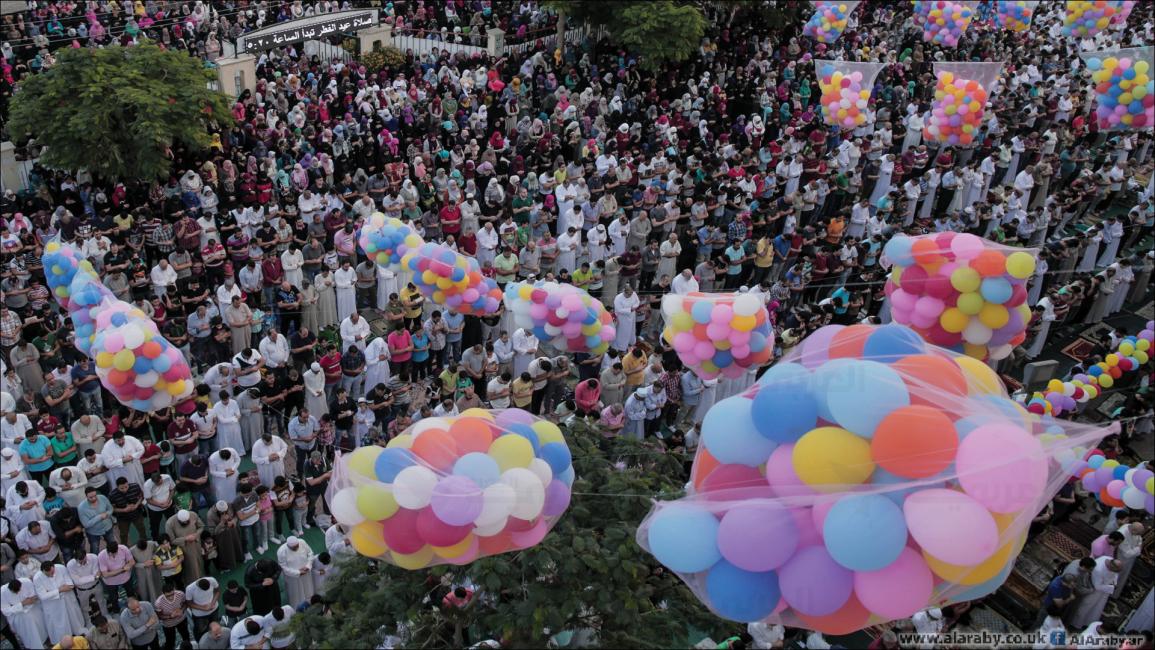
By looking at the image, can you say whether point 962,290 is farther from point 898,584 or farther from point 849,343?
point 898,584

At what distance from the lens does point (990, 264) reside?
23.4 feet

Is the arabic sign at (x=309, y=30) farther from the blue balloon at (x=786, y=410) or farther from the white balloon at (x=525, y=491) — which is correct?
the blue balloon at (x=786, y=410)

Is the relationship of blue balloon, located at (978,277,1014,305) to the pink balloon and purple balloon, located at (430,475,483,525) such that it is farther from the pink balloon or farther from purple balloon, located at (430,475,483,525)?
purple balloon, located at (430,475,483,525)

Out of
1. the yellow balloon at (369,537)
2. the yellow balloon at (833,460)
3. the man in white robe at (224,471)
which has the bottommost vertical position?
the man in white robe at (224,471)

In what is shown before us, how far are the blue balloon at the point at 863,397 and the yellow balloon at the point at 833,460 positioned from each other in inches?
2.3

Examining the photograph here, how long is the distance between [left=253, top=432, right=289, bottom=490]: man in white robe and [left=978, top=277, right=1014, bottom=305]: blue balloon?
5.38 meters

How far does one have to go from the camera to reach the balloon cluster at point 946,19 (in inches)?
727

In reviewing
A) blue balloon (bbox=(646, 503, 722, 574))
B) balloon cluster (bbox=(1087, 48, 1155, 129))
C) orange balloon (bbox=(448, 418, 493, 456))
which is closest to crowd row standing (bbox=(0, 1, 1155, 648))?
Result: balloon cluster (bbox=(1087, 48, 1155, 129))

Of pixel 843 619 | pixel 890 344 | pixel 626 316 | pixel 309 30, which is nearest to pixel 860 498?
pixel 843 619

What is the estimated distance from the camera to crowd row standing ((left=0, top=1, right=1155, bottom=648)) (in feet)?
26.6

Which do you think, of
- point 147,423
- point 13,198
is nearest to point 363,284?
point 147,423

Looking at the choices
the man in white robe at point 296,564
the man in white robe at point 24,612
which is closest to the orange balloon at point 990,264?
the man in white robe at point 296,564

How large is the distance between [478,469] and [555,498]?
0.50 metres

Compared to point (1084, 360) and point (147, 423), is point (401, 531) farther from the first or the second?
point (1084, 360)
